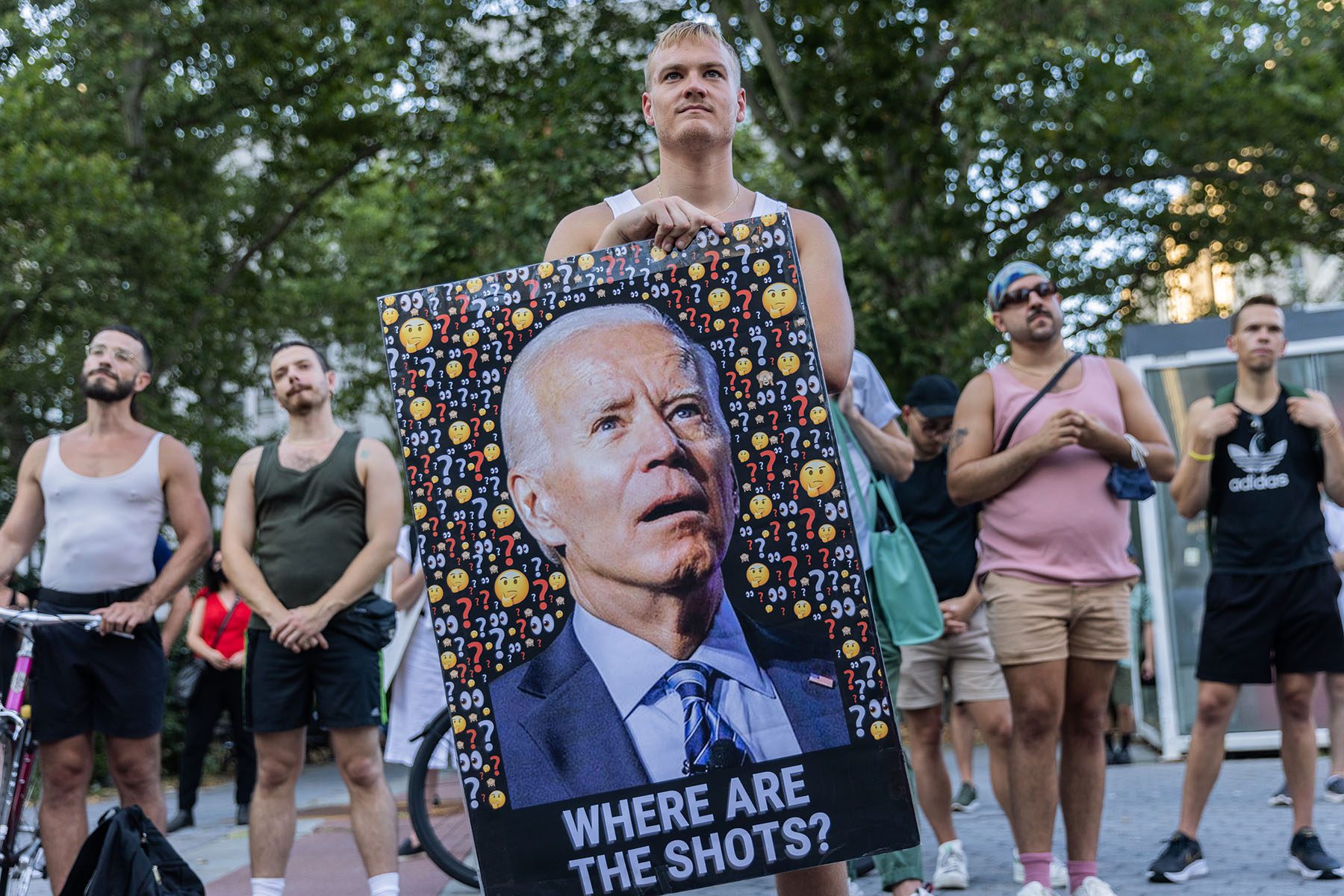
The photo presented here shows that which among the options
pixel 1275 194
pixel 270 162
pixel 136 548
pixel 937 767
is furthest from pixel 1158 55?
pixel 136 548

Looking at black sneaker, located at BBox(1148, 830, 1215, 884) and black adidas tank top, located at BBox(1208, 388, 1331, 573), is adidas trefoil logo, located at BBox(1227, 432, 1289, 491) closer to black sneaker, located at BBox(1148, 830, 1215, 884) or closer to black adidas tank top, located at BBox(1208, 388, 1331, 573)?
black adidas tank top, located at BBox(1208, 388, 1331, 573)

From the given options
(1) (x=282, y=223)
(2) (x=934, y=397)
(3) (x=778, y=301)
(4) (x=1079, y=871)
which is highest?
(1) (x=282, y=223)

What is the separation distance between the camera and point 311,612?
5.54 meters

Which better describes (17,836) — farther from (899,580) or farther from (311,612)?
(899,580)

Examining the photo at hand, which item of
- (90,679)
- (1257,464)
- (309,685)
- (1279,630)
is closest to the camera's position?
(309,685)

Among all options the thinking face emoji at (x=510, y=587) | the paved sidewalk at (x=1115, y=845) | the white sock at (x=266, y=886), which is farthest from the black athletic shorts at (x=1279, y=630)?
the thinking face emoji at (x=510, y=587)

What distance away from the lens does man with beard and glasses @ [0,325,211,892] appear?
225 inches

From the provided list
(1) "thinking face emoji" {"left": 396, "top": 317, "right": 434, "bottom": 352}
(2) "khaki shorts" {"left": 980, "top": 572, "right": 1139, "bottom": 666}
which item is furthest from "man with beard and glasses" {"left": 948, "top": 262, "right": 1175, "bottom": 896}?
(1) "thinking face emoji" {"left": 396, "top": 317, "right": 434, "bottom": 352}

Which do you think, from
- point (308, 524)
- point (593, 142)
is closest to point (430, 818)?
point (308, 524)

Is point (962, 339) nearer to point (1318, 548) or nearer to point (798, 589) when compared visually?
point (1318, 548)

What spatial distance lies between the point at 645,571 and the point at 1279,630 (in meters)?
4.29

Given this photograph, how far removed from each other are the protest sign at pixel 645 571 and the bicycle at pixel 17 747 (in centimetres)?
311

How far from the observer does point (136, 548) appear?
594 centimetres

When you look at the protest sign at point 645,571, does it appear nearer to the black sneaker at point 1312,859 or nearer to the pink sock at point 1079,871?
the pink sock at point 1079,871
